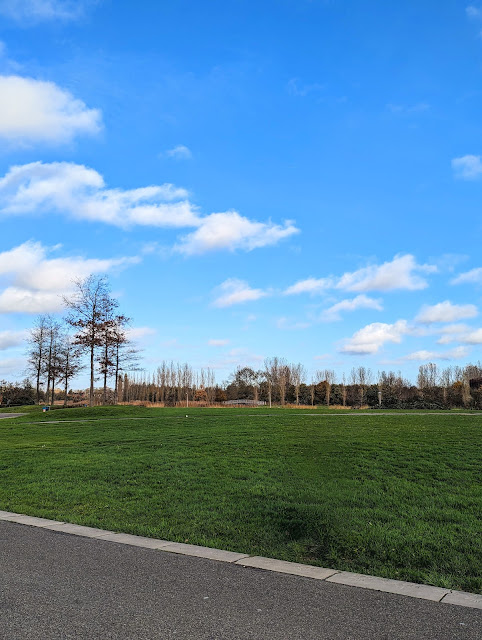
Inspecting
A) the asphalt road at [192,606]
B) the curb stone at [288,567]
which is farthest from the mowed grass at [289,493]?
the asphalt road at [192,606]

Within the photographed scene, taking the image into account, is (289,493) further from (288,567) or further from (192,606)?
(192,606)

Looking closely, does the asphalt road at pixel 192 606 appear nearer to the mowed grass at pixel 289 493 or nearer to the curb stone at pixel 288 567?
the curb stone at pixel 288 567

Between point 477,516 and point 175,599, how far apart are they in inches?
180

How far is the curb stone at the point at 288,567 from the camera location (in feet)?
13.7

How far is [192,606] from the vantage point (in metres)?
3.84

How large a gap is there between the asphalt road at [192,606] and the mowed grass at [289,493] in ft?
2.82

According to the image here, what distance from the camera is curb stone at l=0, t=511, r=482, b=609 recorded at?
13.7ft

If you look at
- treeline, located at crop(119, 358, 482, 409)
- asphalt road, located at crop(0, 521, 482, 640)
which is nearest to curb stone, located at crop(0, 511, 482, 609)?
asphalt road, located at crop(0, 521, 482, 640)

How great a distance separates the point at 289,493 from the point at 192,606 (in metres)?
4.41

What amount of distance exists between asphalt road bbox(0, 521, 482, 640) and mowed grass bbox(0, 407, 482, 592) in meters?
0.86

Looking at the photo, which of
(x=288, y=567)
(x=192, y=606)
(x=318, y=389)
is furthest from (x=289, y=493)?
(x=318, y=389)

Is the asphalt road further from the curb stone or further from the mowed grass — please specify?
the mowed grass

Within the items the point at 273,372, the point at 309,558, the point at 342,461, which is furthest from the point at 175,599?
the point at 273,372

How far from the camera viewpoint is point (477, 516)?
6727mm
